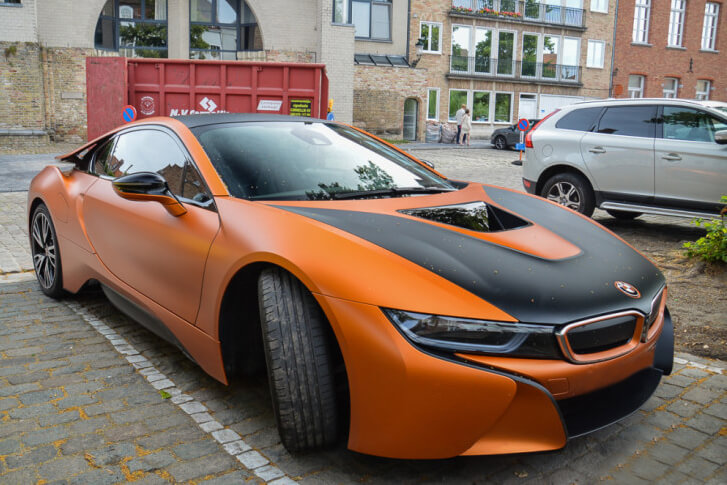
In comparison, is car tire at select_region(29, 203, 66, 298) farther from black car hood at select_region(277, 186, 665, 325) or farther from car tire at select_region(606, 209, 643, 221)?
car tire at select_region(606, 209, 643, 221)

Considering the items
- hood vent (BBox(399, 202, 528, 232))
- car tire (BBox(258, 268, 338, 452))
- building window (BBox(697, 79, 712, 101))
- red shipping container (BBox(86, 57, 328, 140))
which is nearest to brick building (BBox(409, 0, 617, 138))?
building window (BBox(697, 79, 712, 101))

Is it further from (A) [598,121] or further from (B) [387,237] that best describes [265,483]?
(A) [598,121]

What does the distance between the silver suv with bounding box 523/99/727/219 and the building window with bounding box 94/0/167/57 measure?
23.2 metres

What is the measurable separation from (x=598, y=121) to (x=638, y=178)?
0.96m

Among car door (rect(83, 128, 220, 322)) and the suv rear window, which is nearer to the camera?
car door (rect(83, 128, 220, 322))

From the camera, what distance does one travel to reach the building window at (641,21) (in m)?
39.7

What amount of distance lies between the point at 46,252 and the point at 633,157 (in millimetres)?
6331

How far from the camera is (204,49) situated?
28781mm

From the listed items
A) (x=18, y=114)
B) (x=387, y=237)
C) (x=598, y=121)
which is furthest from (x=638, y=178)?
(x=18, y=114)

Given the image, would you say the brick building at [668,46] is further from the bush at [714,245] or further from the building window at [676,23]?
the bush at [714,245]

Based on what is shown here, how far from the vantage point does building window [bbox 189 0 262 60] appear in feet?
93.4

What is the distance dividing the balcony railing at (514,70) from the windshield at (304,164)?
3389 cm

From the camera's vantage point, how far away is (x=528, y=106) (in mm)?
38719

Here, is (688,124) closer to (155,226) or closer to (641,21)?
(155,226)
